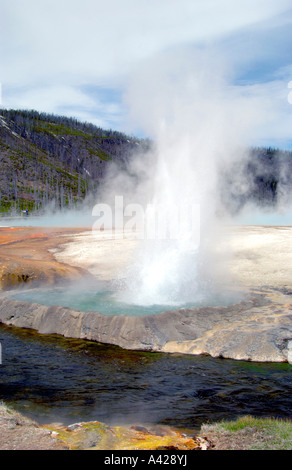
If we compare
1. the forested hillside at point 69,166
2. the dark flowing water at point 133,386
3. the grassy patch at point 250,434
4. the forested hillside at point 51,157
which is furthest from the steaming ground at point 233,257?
the forested hillside at point 51,157

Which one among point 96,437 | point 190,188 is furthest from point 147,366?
point 190,188

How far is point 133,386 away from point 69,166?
12286cm

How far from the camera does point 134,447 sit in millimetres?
5059

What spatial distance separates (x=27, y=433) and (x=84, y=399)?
6.64 feet

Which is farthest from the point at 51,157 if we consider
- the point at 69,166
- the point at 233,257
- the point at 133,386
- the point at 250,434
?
the point at 250,434

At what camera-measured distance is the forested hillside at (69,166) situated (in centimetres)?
7375

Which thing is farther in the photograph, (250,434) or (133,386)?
(133,386)

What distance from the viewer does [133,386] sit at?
770 centimetres

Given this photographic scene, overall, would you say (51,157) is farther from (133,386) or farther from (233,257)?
(133,386)

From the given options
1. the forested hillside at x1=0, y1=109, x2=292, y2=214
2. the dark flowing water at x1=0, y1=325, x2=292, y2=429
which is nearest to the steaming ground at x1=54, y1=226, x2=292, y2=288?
the dark flowing water at x1=0, y1=325, x2=292, y2=429

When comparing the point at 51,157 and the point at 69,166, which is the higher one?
the point at 51,157

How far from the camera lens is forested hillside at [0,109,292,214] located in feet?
242

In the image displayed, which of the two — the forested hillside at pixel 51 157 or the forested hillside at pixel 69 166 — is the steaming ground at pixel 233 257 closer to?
the forested hillside at pixel 69 166

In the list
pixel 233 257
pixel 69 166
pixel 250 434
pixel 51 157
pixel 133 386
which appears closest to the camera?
pixel 250 434
